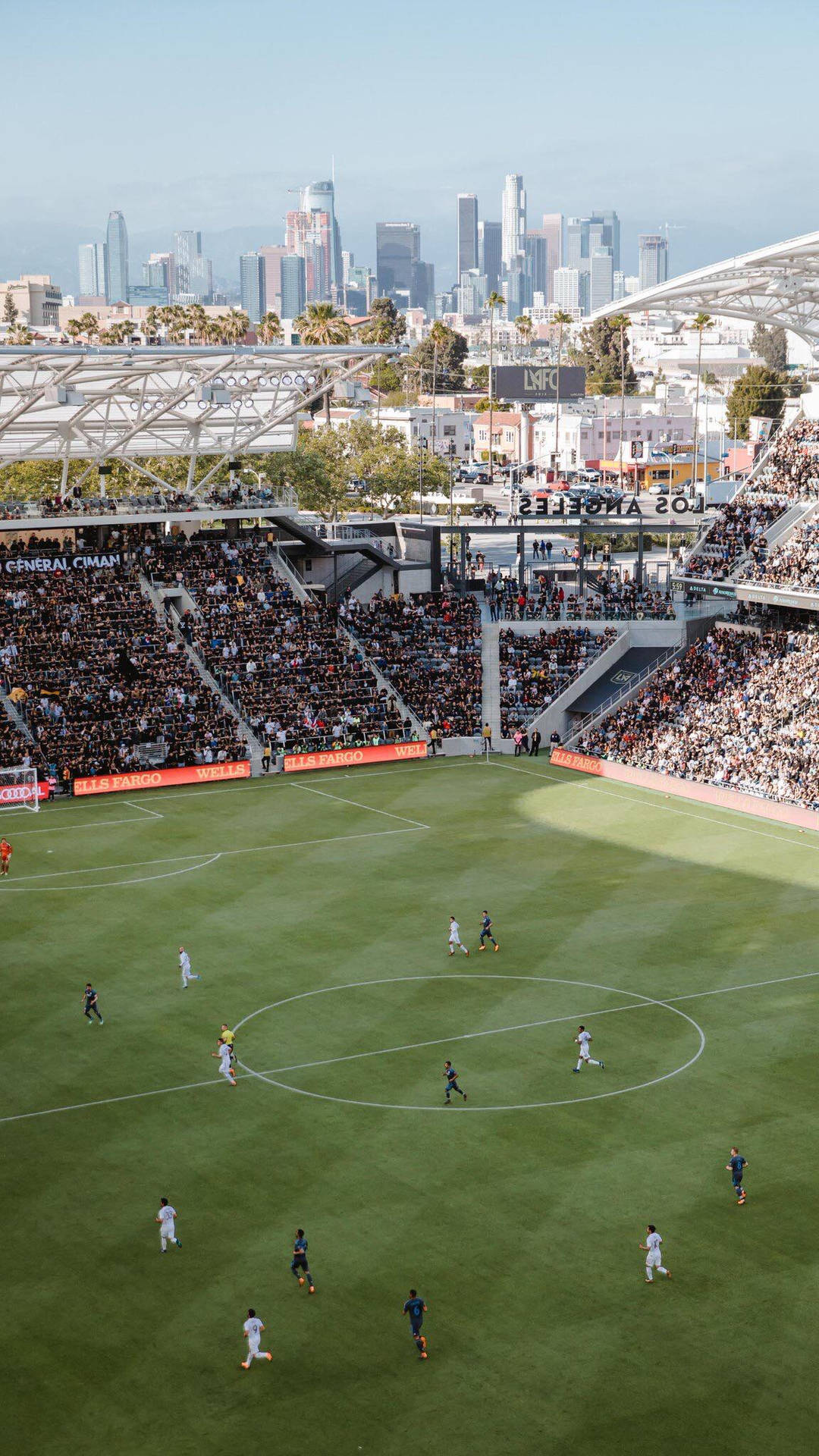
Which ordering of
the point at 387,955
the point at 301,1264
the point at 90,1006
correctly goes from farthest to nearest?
1. the point at 387,955
2. the point at 90,1006
3. the point at 301,1264

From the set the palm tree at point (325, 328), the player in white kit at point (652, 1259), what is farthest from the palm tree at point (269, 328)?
the player in white kit at point (652, 1259)

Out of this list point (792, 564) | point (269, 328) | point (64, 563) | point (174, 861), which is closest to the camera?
point (174, 861)

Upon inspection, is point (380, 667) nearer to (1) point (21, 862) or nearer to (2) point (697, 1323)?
(1) point (21, 862)

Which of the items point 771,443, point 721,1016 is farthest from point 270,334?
point 721,1016

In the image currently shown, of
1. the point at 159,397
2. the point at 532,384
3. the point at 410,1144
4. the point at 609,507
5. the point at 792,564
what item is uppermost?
the point at 532,384

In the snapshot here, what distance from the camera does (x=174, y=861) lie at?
5441 cm

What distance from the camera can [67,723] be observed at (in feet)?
217

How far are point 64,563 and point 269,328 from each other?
3100 inches

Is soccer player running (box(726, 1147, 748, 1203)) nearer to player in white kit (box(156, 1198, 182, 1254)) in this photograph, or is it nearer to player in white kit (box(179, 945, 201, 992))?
player in white kit (box(156, 1198, 182, 1254))

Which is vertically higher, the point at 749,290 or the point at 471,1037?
the point at 749,290

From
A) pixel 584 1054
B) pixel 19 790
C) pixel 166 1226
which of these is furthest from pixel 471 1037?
pixel 19 790

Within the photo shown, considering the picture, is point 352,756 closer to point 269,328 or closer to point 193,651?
point 193,651

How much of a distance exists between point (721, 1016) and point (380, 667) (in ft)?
126

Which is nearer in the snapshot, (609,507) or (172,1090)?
(172,1090)
